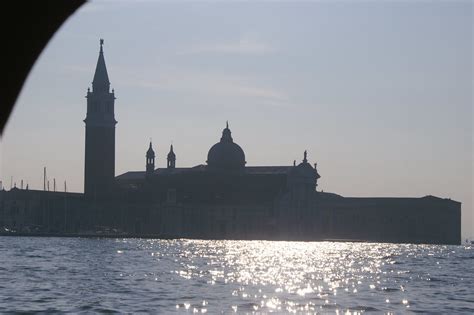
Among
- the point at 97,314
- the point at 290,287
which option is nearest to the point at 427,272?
the point at 290,287

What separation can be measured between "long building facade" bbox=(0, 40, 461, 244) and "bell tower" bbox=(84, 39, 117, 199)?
0.54ft

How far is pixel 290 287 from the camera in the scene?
130 ft

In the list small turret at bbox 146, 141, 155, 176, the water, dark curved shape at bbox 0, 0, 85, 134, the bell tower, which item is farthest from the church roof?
dark curved shape at bbox 0, 0, 85, 134

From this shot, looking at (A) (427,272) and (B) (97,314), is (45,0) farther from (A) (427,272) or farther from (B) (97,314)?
(A) (427,272)

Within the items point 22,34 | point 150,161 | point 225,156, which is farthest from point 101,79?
point 22,34

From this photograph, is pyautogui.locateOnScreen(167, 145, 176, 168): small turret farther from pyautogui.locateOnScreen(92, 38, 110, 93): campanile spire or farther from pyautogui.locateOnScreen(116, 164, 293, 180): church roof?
pyautogui.locateOnScreen(92, 38, 110, 93): campanile spire

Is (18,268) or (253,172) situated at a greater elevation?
(253,172)

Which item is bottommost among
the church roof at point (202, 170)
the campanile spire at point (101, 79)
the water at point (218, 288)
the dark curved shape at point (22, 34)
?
the water at point (218, 288)

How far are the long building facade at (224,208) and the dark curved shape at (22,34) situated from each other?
4565 inches

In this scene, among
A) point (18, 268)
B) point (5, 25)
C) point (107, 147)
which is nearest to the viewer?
point (5, 25)

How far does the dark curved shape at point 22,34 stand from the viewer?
157 centimetres

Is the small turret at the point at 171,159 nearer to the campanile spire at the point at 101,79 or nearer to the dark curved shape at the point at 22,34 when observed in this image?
the campanile spire at the point at 101,79

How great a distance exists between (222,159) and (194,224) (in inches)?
342

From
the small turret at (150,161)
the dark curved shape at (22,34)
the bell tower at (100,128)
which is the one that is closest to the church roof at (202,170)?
the small turret at (150,161)
